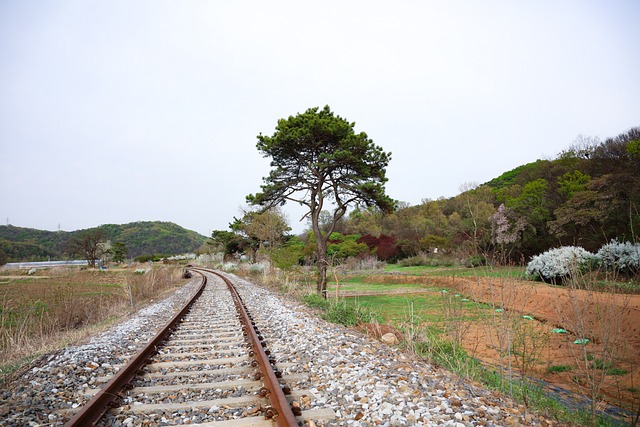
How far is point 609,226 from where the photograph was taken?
1892 cm

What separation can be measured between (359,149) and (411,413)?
10.9 meters

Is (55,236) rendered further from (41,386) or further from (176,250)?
(41,386)

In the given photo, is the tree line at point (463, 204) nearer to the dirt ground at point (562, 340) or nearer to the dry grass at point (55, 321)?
the dirt ground at point (562, 340)

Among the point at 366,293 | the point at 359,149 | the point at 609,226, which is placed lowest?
the point at 366,293

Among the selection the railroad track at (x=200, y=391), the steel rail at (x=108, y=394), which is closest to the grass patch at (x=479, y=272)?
the railroad track at (x=200, y=391)

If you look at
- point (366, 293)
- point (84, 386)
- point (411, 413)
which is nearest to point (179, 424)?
point (84, 386)

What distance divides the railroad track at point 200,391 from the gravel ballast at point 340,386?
0.15 metres

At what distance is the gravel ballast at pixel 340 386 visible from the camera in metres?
3.09

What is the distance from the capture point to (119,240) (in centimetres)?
10825

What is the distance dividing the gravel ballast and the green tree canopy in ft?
24.9

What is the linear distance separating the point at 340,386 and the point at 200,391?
147 cm

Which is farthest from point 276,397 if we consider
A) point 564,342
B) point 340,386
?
point 564,342

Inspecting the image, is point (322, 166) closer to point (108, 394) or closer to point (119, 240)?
point (108, 394)

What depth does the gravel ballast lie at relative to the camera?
309 cm
